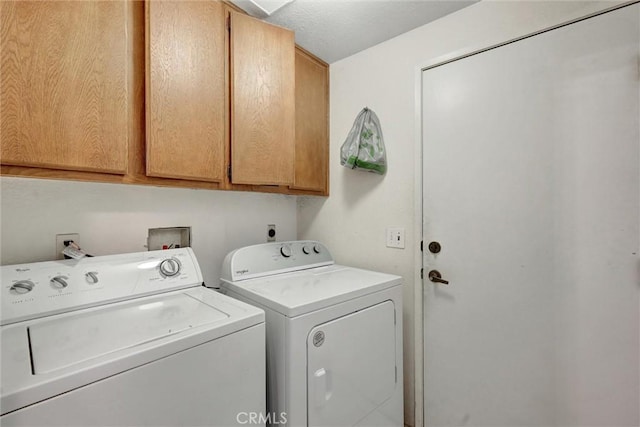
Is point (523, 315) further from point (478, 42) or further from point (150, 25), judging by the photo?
point (150, 25)

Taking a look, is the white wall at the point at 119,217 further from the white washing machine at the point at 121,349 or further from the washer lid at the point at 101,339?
the washer lid at the point at 101,339

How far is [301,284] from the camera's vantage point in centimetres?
144

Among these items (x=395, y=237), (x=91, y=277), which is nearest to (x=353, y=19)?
(x=395, y=237)

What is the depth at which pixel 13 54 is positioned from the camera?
0.89 m

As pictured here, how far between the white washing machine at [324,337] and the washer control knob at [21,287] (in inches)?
28.1

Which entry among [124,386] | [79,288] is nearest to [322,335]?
[124,386]

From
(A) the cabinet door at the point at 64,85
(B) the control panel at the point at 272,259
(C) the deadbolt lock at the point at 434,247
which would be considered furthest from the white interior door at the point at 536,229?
(A) the cabinet door at the point at 64,85

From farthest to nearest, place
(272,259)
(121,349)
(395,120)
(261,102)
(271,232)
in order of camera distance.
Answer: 1. (271,232)
2. (395,120)
3. (272,259)
4. (261,102)
5. (121,349)

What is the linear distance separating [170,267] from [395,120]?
4.84 feet

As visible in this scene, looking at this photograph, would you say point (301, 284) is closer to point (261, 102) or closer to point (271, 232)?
point (271, 232)

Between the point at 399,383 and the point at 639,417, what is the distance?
928 mm

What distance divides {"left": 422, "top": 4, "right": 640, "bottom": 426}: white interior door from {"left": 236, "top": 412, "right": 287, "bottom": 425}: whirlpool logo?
3.11ft

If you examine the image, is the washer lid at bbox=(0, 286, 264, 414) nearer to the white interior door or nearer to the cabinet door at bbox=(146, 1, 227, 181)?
the cabinet door at bbox=(146, 1, 227, 181)

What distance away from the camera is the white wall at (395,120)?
1431 mm
